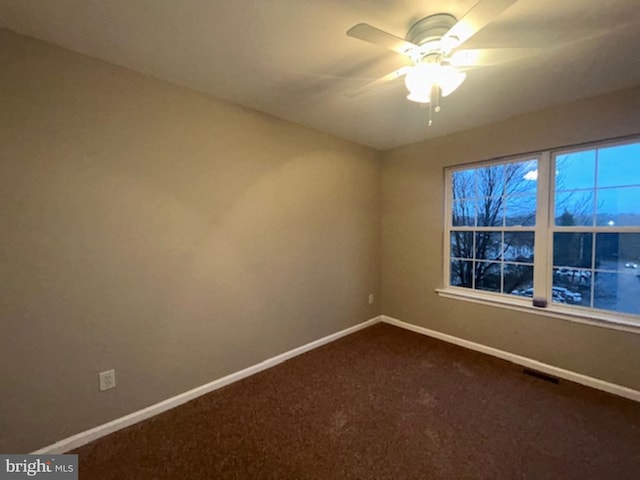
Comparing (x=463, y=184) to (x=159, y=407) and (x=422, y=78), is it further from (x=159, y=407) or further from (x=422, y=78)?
(x=159, y=407)

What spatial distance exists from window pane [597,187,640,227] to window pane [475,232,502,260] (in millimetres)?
751

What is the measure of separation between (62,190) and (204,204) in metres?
0.80

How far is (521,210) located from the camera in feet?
8.70

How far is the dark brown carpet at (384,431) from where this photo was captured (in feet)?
4.87

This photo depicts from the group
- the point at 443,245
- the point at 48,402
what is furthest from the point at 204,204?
the point at 443,245

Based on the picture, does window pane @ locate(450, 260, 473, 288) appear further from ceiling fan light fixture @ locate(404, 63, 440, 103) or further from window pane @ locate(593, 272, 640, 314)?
ceiling fan light fixture @ locate(404, 63, 440, 103)

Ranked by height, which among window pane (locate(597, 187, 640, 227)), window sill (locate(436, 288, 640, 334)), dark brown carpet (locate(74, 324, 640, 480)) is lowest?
dark brown carpet (locate(74, 324, 640, 480))

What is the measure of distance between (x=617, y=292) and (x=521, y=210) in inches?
37.2

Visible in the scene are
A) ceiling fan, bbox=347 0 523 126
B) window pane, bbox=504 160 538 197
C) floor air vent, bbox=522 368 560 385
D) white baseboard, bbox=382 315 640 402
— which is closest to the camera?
ceiling fan, bbox=347 0 523 126

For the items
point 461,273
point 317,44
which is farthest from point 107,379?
point 461,273

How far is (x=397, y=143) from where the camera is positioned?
3328 mm

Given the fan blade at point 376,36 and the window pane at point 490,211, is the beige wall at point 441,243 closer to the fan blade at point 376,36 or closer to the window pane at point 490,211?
the window pane at point 490,211

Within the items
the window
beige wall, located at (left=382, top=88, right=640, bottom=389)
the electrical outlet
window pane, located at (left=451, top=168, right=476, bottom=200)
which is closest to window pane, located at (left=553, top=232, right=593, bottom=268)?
the window

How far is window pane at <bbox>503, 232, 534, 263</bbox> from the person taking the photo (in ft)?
8.55
